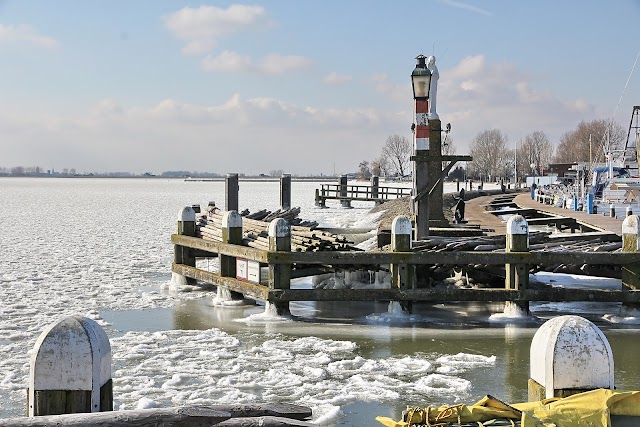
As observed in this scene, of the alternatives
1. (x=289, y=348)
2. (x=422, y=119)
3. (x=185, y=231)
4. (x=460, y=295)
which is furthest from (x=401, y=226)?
(x=185, y=231)

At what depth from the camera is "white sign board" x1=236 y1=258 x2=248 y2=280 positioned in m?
11.8

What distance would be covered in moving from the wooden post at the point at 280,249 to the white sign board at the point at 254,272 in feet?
1.80

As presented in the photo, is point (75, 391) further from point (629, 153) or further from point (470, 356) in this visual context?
point (629, 153)

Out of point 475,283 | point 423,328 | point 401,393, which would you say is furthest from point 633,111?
point 401,393

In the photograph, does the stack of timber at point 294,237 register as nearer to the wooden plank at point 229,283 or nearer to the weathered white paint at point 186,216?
the weathered white paint at point 186,216

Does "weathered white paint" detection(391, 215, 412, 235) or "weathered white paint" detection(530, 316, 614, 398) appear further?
"weathered white paint" detection(391, 215, 412, 235)

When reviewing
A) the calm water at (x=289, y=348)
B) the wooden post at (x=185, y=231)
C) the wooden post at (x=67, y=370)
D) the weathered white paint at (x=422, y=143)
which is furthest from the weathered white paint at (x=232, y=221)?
the wooden post at (x=67, y=370)

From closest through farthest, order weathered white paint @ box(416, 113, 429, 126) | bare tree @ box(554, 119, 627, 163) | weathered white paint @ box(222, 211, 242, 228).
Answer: weathered white paint @ box(222, 211, 242, 228)
weathered white paint @ box(416, 113, 429, 126)
bare tree @ box(554, 119, 627, 163)

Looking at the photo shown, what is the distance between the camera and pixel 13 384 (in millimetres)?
7539

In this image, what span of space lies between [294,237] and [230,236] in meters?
1.10

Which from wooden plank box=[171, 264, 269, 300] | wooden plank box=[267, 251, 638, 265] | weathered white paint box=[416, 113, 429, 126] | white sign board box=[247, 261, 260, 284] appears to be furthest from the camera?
weathered white paint box=[416, 113, 429, 126]

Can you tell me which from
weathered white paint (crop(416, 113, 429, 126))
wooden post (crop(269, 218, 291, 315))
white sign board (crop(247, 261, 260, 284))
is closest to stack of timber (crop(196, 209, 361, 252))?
white sign board (crop(247, 261, 260, 284))

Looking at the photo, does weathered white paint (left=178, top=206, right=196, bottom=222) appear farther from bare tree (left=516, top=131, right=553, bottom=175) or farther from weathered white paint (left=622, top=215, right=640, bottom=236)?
bare tree (left=516, top=131, right=553, bottom=175)

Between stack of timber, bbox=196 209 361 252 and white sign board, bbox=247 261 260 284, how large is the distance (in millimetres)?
402
